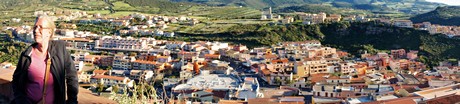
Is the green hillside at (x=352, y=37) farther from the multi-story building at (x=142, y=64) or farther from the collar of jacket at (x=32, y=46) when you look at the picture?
the collar of jacket at (x=32, y=46)

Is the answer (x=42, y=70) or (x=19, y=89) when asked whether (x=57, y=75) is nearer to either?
(x=42, y=70)

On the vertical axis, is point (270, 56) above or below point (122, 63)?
above

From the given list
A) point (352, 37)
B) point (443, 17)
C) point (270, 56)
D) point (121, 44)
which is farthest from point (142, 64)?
point (443, 17)

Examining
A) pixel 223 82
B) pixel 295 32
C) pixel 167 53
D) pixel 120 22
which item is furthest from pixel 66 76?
pixel 120 22

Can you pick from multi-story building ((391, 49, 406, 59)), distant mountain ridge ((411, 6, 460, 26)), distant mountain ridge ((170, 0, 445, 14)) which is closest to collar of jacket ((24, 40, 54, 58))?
multi-story building ((391, 49, 406, 59))

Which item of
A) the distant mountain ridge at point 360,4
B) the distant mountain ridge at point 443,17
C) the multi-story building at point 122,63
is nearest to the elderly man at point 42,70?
the multi-story building at point 122,63

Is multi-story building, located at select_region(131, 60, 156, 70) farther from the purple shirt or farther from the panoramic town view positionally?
the purple shirt

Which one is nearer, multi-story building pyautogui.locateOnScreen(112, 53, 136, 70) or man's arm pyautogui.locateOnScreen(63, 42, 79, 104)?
man's arm pyautogui.locateOnScreen(63, 42, 79, 104)
